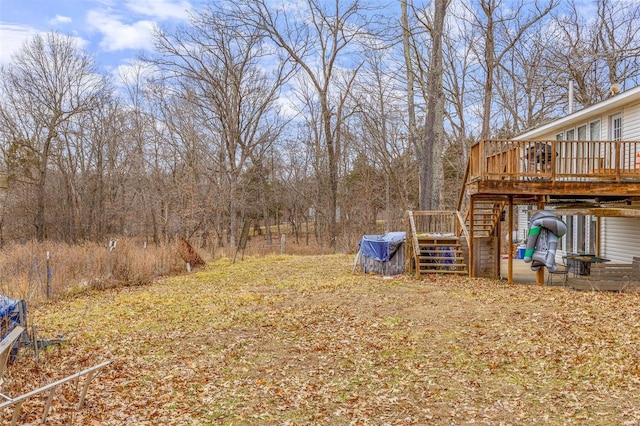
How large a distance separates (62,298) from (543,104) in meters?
22.8

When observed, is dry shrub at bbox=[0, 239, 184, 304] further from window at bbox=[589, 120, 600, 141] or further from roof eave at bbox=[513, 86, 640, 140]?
window at bbox=[589, 120, 600, 141]

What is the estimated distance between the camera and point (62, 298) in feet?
37.1

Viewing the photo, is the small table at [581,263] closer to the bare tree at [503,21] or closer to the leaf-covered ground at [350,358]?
the leaf-covered ground at [350,358]

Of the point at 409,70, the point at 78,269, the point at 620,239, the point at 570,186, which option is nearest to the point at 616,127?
the point at 620,239

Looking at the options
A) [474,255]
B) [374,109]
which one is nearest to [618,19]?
[374,109]

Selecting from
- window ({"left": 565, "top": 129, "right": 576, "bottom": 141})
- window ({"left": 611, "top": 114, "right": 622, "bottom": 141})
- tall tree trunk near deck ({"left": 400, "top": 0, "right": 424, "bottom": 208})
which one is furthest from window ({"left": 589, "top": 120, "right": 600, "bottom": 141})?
tall tree trunk near deck ({"left": 400, "top": 0, "right": 424, "bottom": 208})

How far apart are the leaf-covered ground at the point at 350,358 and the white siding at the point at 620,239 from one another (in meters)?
3.88

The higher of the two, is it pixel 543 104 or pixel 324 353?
pixel 543 104

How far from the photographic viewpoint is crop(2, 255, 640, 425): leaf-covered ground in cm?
483

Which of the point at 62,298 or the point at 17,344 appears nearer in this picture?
the point at 17,344

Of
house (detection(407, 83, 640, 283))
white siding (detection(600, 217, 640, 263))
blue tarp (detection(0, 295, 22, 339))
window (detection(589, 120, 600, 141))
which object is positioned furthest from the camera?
window (detection(589, 120, 600, 141))

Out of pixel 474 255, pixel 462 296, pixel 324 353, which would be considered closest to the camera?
pixel 324 353

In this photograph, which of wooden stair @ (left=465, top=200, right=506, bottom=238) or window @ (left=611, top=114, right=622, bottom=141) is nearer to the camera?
window @ (left=611, top=114, right=622, bottom=141)

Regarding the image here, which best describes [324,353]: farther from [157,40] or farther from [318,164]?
[318,164]
